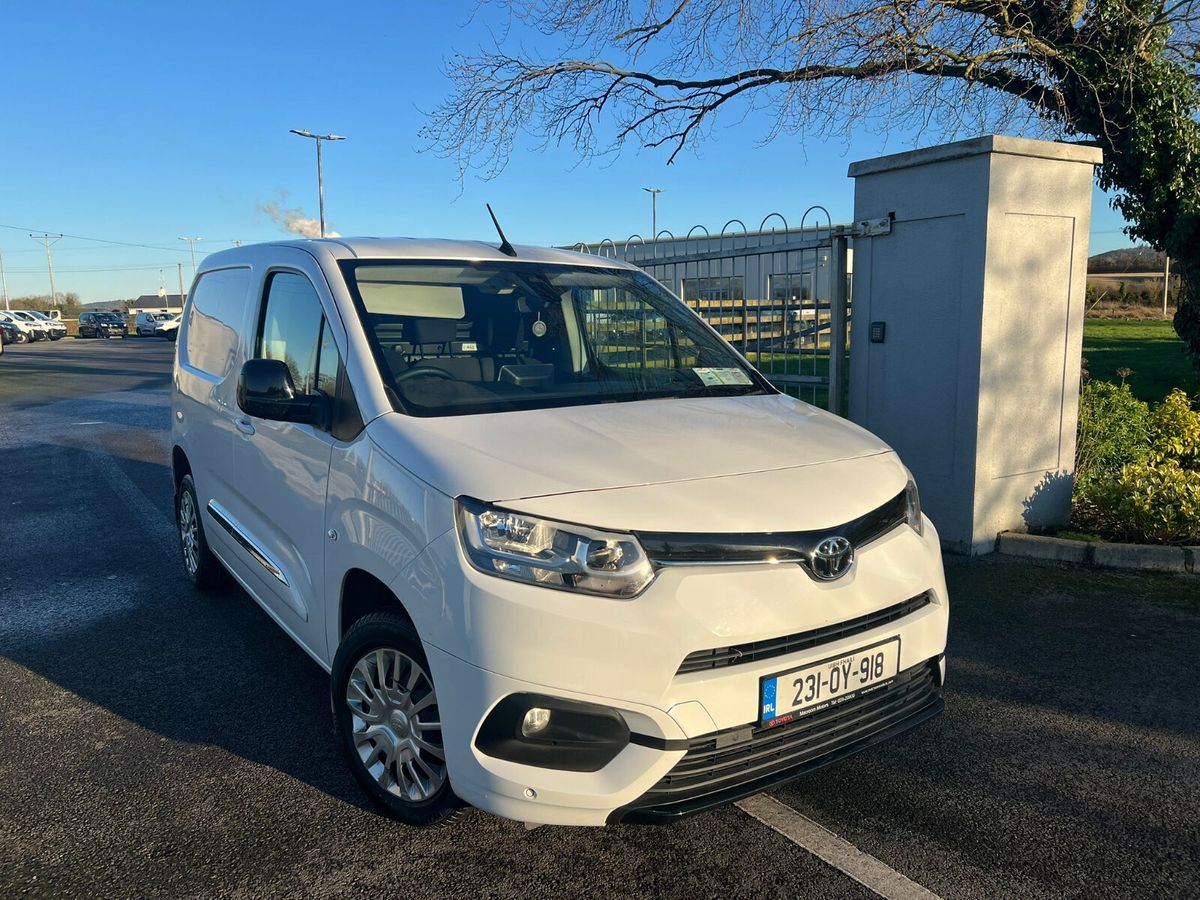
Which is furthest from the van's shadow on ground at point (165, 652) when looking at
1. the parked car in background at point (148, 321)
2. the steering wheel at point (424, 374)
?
the parked car in background at point (148, 321)

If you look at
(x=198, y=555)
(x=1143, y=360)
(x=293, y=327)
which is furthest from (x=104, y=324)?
(x=293, y=327)

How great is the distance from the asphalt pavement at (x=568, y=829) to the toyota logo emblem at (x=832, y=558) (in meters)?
0.88

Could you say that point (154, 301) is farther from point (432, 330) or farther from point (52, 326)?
point (432, 330)

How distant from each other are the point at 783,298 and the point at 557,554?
5346 millimetres

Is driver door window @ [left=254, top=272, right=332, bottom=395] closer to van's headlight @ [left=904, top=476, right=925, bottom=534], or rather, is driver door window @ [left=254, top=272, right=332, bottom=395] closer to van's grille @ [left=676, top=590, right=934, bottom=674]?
van's grille @ [left=676, top=590, right=934, bottom=674]

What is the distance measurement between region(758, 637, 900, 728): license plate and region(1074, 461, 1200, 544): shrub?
3.80 metres

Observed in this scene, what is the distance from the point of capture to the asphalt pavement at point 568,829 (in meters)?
2.72

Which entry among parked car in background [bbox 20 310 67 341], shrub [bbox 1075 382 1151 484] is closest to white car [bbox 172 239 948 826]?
shrub [bbox 1075 382 1151 484]

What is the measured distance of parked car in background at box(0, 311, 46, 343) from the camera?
163 ft

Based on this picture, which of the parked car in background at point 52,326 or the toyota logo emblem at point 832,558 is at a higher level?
the parked car in background at point 52,326

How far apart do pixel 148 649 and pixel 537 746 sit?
301cm

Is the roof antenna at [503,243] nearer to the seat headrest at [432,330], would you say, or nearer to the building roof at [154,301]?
the seat headrest at [432,330]

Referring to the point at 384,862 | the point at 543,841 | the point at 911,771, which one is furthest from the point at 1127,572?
the point at 384,862

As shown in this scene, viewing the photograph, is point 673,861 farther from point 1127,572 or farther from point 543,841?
point 1127,572
